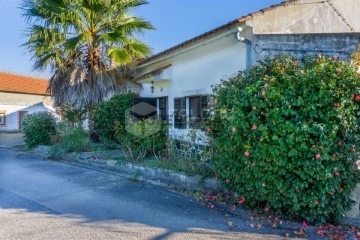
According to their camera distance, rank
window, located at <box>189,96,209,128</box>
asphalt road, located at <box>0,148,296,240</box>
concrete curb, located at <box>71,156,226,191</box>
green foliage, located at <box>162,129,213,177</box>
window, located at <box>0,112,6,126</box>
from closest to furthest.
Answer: asphalt road, located at <box>0,148,296,240</box> < concrete curb, located at <box>71,156,226,191</box> < green foliage, located at <box>162,129,213,177</box> < window, located at <box>189,96,209,128</box> < window, located at <box>0,112,6,126</box>

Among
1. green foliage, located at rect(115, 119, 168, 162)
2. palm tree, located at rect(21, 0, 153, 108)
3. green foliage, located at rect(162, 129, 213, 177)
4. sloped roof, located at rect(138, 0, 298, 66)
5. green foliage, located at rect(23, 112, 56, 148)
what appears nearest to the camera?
green foliage, located at rect(162, 129, 213, 177)

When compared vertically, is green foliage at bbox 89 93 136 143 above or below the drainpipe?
below

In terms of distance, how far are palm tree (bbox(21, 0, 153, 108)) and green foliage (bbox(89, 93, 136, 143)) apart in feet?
3.61

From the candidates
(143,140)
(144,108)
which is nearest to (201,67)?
(143,140)

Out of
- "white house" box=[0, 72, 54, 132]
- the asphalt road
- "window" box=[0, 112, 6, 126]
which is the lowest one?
the asphalt road

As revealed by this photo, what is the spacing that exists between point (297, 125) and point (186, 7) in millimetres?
11526

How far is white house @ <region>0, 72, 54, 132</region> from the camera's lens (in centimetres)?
2712

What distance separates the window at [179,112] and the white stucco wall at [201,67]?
0.73 ft

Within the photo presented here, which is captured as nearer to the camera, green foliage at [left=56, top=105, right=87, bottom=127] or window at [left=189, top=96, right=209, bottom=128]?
window at [left=189, top=96, right=209, bottom=128]

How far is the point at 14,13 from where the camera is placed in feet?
46.5

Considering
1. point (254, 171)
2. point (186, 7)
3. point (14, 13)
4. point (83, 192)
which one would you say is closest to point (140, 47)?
point (186, 7)

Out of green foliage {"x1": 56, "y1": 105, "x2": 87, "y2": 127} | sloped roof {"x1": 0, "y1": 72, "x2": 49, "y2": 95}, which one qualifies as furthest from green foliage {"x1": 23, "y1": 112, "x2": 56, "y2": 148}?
sloped roof {"x1": 0, "y1": 72, "x2": 49, "y2": 95}

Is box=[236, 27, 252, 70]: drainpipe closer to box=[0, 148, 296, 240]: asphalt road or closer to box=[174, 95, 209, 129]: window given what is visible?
box=[174, 95, 209, 129]: window

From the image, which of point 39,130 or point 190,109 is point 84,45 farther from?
point 190,109
